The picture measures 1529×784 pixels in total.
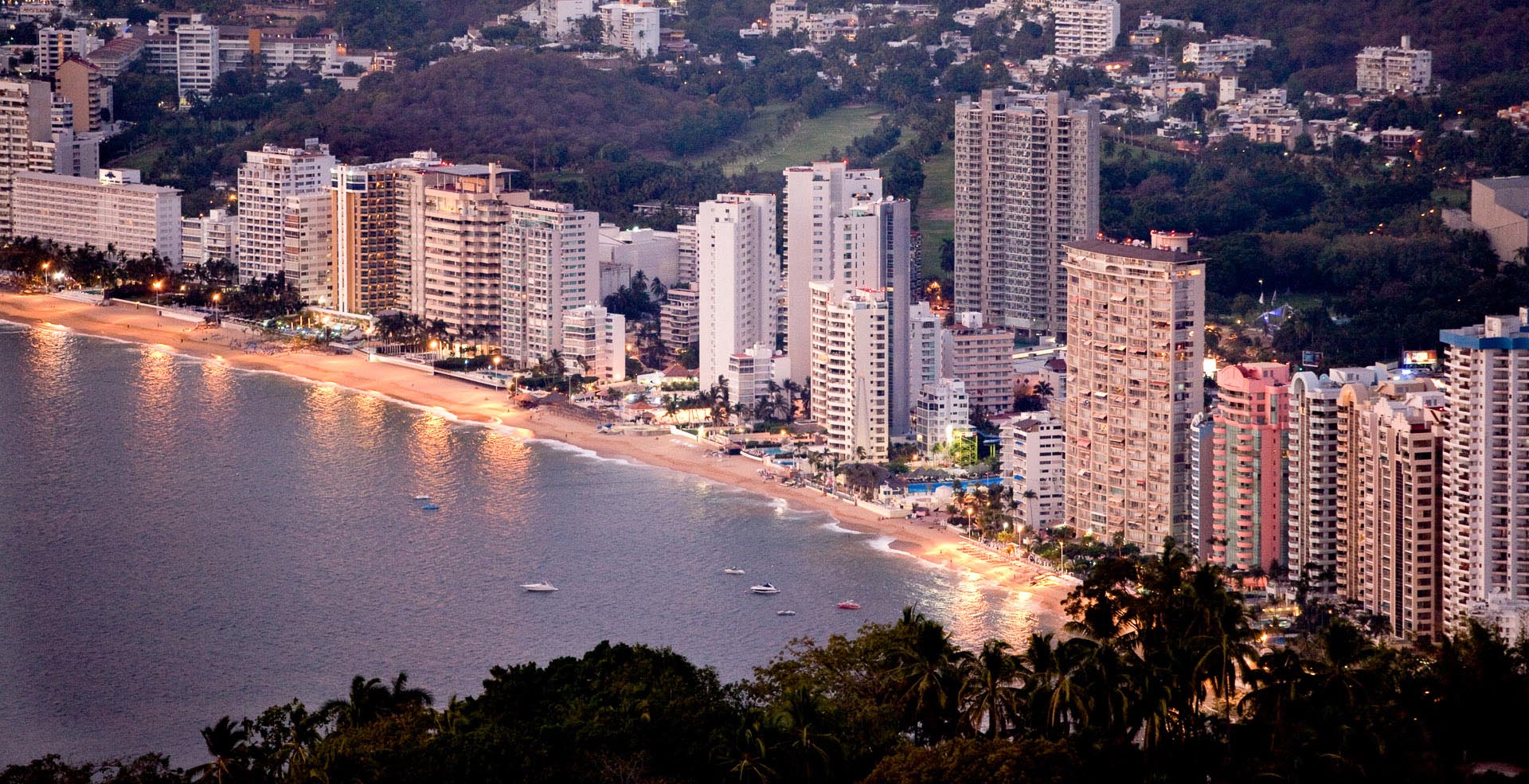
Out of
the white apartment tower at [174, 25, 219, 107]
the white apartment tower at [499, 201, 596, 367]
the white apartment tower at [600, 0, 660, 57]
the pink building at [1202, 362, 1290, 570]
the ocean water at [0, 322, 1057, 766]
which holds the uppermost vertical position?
the white apartment tower at [600, 0, 660, 57]

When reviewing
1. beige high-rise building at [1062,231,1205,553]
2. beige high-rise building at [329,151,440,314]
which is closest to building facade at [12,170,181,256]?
beige high-rise building at [329,151,440,314]

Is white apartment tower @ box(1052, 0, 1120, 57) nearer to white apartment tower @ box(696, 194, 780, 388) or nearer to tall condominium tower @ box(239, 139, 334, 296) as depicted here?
tall condominium tower @ box(239, 139, 334, 296)

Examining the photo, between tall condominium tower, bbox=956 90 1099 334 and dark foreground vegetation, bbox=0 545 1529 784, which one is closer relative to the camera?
dark foreground vegetation, bbox=0 545 1529 784

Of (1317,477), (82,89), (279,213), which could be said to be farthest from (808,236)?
(82,89)

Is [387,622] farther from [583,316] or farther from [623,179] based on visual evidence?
[623,179]

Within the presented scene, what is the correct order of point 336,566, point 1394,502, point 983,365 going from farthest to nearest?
point 983,365, point 336,566, point 1394,502

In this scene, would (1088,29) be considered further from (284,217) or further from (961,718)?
(961,718)
